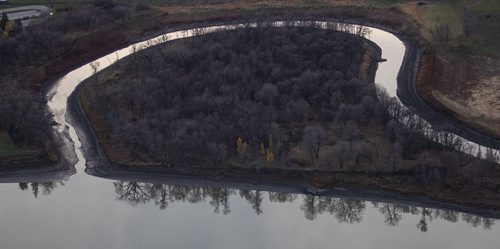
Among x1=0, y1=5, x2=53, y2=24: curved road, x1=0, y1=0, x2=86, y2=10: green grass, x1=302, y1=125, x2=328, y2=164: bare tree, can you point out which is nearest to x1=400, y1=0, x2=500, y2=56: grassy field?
x1=302, y1=125, x2=328, y2=164: bare tree

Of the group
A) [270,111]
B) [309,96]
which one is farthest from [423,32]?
[270,111]

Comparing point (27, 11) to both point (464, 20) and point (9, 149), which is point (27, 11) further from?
point (464, 20)

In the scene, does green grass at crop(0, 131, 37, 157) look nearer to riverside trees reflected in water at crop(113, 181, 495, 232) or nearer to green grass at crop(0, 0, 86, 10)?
riverside trees reflected in water at crop(113, 181, 495, 232)

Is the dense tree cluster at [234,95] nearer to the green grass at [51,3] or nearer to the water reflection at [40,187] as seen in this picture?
the water reflection at [40,187]

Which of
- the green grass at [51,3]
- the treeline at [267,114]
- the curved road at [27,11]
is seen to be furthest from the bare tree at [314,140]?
the green grass at [51,3]

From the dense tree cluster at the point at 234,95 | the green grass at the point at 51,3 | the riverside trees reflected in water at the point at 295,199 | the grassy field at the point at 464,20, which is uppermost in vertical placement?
the green grass at the point at 51,3

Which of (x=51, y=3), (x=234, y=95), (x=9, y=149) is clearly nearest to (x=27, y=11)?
(x=51, y=3)
